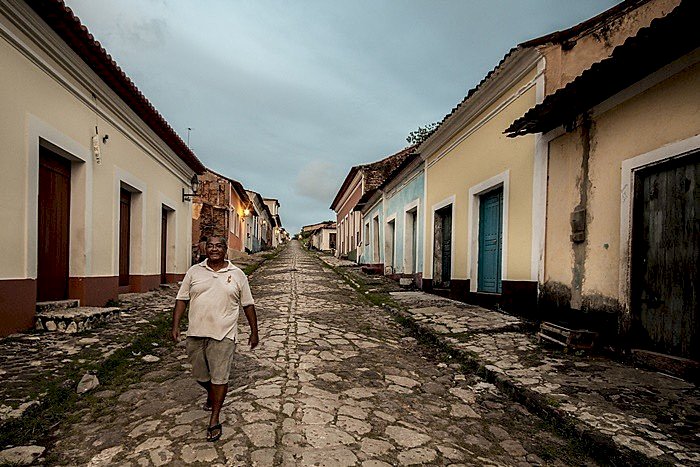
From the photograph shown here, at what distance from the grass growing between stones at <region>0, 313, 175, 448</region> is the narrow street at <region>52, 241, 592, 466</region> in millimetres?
110

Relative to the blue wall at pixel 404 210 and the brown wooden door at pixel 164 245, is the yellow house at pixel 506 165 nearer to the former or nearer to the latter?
the blue wall at pixel 404 210

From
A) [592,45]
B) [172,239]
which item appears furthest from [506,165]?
[172,239]

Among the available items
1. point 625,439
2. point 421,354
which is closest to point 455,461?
point 625,439

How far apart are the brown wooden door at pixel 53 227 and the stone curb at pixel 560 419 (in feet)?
18.3

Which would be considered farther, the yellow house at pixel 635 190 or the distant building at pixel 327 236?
the distant building at pixel 327 236

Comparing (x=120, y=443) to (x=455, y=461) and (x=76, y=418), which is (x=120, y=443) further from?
(x=455, y=461)

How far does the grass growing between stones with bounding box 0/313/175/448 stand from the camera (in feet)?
8.95

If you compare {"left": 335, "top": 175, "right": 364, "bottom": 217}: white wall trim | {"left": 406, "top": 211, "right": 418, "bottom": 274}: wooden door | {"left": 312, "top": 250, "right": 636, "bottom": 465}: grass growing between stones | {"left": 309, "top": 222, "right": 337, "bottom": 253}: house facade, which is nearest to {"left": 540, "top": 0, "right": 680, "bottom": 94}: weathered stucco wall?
{"left": 312, "top": 250, "right": 636, "bottom": 465}: grass growing between stones

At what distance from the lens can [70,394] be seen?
338 centimetres

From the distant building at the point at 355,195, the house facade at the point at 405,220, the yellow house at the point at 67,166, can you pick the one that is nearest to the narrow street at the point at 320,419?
the yellow house at the point at 67,166

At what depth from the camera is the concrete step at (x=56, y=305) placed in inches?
214

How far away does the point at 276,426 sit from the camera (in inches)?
114

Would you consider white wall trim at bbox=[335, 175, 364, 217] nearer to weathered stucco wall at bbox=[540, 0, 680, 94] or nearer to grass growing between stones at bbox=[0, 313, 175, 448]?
weathered stucco wall at bbox=[540, 0, 680, 94]

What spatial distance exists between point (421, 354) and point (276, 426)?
8.64 ft
